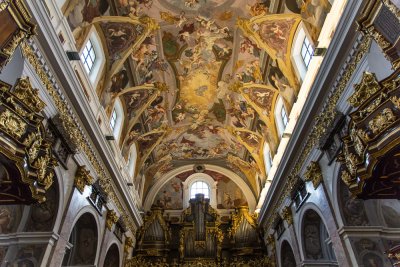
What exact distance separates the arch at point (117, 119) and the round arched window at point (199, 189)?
8.60 meters

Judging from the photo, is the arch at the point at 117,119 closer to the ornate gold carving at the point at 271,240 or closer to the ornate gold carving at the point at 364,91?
the ornate gold carving at the point at 271,240

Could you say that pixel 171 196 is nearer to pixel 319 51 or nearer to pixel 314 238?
pixel 314 238

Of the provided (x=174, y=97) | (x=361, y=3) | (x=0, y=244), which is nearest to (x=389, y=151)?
(x=361, y=3)

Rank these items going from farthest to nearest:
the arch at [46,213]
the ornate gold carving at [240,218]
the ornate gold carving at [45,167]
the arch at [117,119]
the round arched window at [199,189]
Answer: the round arched window at [199,189]
the ornate gold carving at [240,218]
the arch at [117,119]
the arch at [46,213]
the ornate gold carving at [45,167]

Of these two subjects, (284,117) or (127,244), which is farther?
(127,244)

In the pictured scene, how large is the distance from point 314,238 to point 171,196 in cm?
1123

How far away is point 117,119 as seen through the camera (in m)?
14.4

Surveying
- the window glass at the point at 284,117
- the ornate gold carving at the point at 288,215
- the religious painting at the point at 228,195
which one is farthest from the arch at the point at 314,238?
the religious painting at the point at 228,195

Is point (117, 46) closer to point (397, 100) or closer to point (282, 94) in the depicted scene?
point (282, 94)

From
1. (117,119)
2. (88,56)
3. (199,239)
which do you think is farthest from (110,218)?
(199,239)

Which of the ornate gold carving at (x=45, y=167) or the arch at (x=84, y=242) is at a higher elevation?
the arch at (x=84, y=242)

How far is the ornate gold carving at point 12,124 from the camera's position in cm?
482

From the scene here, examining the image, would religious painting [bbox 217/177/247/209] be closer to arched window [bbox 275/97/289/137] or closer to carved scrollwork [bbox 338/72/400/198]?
arched window [bbox 275/97/289/137]

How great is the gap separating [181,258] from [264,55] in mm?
11208
